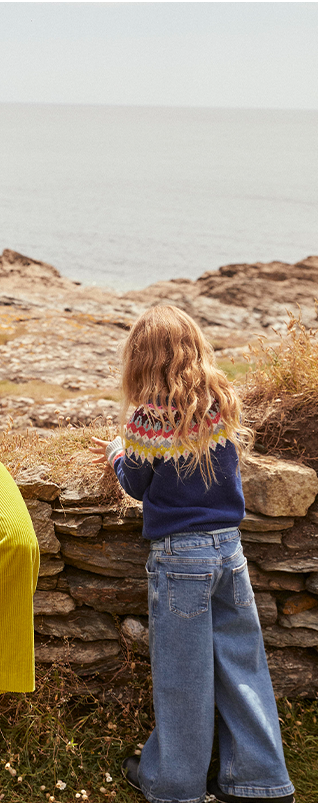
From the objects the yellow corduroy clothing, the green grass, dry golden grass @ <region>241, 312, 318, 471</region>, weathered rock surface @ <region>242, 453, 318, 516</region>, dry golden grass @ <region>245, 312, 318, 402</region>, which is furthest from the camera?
dry golden grass @ <region>245, 312, 318, 402</region>

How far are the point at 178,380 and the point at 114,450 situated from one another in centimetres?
58

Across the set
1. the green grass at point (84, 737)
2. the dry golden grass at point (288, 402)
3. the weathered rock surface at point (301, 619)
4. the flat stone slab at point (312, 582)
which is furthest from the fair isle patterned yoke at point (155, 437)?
the green grass at point (84, 737)

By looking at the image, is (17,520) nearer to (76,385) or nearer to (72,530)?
(72,530)

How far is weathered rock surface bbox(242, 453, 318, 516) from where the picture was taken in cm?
291

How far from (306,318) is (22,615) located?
10961 mm

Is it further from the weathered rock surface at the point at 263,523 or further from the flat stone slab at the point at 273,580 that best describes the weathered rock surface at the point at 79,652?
the weathered rock surface at the point at 263,523

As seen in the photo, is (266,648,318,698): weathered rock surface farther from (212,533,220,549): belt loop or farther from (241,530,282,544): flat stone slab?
(212,533,220,549): belt loop

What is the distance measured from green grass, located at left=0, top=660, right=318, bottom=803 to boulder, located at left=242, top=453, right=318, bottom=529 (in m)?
0.91

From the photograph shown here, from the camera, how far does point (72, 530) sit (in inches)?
A: 115

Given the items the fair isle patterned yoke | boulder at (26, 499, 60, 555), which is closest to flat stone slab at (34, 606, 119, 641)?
boulder at (26, 499, 60, 555)

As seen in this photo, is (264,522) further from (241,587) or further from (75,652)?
(75,652)

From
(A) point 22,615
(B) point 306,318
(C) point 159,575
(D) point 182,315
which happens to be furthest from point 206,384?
(B) point 306,318

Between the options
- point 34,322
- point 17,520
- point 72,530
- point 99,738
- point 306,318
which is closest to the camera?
point 17,520

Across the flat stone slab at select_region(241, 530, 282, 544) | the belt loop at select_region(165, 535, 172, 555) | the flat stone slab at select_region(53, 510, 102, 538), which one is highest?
the belt loop at select_region(165, 535, 172, 555)
